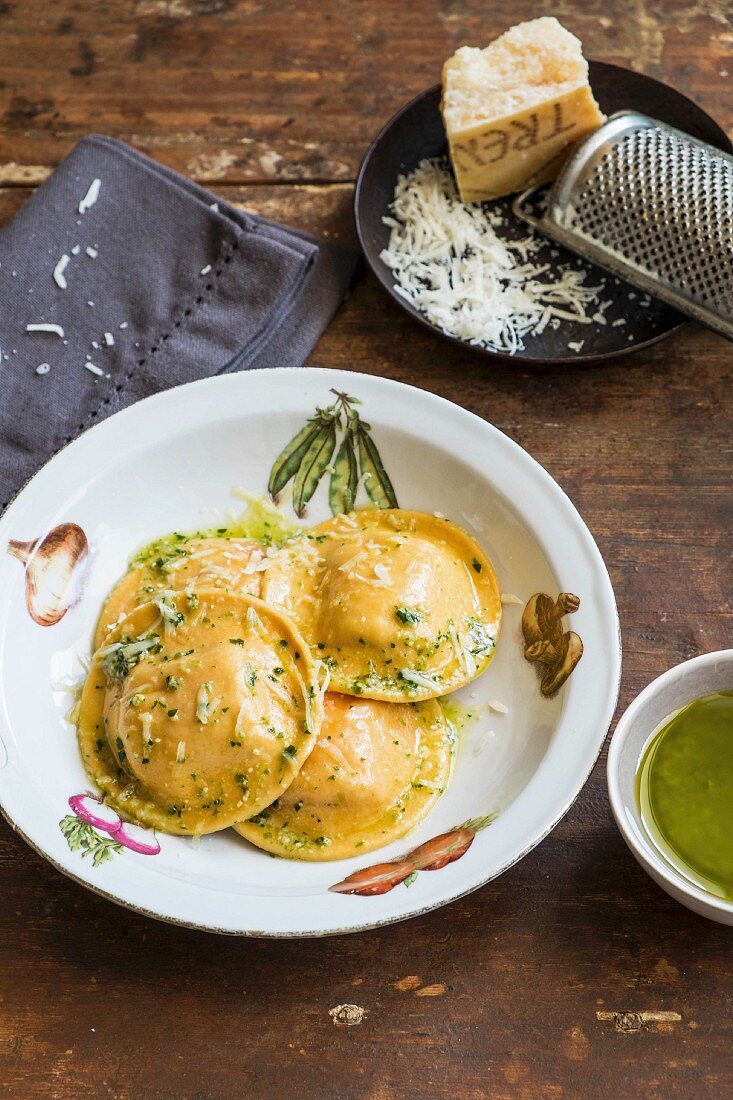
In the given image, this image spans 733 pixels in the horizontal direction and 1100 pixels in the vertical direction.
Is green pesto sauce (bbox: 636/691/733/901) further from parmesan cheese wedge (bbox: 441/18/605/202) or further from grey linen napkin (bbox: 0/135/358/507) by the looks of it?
parmesan cheese wedge (bbox: 441/18/605/202)

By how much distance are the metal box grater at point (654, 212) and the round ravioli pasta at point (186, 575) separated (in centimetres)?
147

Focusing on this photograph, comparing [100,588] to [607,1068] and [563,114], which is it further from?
[563,114]

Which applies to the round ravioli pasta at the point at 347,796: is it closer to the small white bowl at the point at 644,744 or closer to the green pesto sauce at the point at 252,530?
the small white bowl at the point at 644,744

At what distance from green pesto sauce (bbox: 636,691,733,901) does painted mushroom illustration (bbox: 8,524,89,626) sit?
1555 mm

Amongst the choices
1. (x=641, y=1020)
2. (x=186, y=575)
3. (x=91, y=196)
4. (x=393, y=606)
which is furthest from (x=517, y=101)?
(x=641, y=1020)

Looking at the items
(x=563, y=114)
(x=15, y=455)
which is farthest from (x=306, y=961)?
(x=563, y=114)

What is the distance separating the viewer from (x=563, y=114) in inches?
121

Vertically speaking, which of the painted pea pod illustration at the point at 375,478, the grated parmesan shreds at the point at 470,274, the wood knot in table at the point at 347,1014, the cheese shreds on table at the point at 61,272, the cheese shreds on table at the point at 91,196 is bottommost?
the wood knot in table at the point at 347,1014

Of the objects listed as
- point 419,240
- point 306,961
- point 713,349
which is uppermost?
point 419,240

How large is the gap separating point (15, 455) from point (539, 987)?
2099 mm

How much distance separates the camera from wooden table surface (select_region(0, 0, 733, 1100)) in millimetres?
2426

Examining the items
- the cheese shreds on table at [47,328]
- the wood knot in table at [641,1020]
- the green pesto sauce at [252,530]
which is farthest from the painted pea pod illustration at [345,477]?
the wood knot in table at [641,1020]

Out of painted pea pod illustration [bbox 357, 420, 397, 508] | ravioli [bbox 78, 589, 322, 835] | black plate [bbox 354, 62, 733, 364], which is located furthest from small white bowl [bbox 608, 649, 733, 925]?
black plate [bbox 354, 62, 733, 364]

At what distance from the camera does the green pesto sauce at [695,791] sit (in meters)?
2.33
